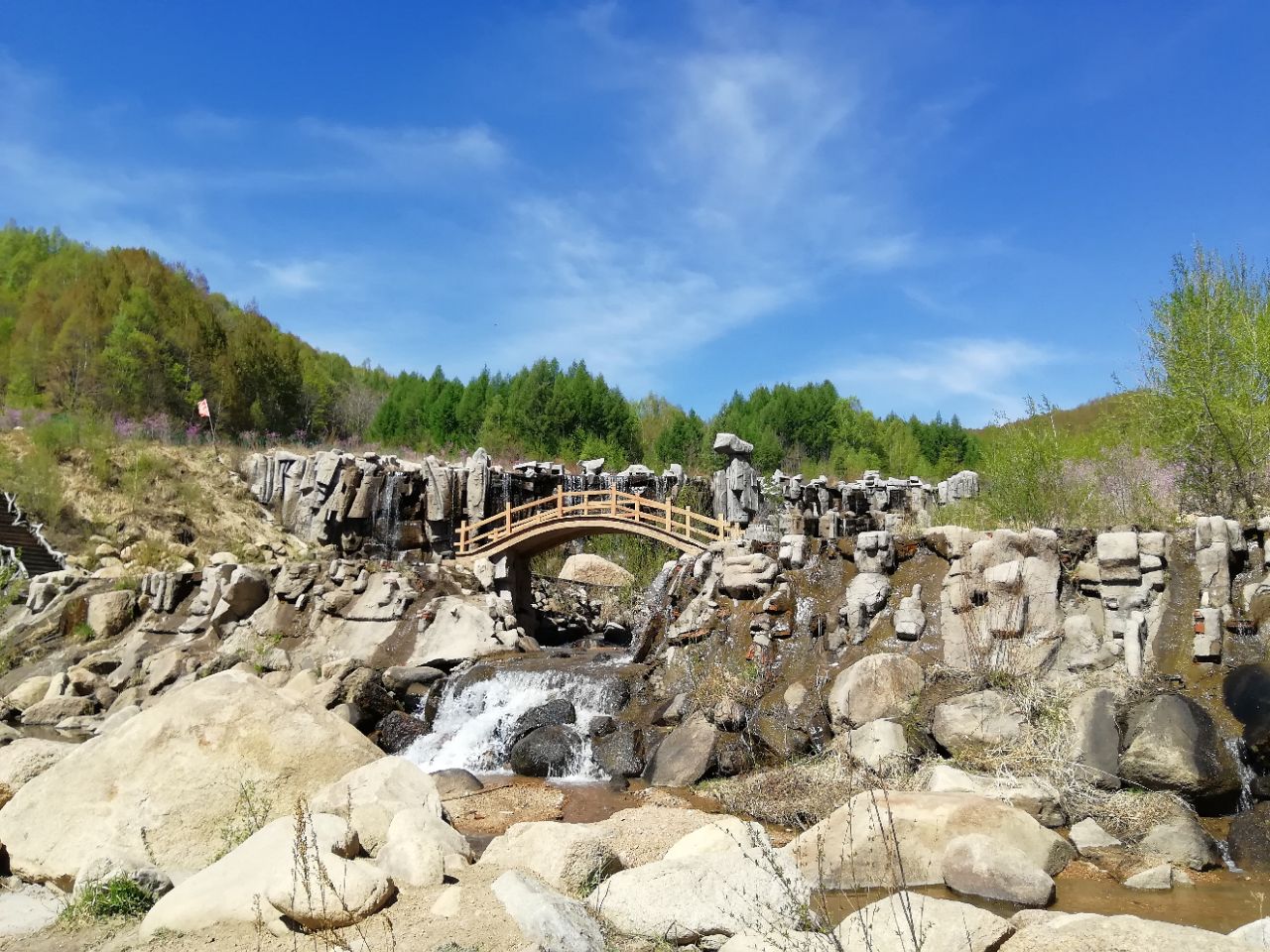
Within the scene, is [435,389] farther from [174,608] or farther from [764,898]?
[764,898]

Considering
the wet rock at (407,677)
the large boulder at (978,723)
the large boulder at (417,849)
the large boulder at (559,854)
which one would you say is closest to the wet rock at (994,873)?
the large boulder at (559,854)

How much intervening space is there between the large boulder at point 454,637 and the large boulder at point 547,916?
13062 millimetres

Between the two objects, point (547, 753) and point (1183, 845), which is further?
point (547, 753)

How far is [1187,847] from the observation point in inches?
298

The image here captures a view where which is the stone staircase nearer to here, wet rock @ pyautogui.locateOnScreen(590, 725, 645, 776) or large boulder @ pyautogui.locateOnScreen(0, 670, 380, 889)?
wet rock @ pyautogui.locateOnScreen(590, 725, 645, 776)

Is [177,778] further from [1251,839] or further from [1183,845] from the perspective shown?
[1251,839]

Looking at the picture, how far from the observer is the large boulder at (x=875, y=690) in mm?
10883

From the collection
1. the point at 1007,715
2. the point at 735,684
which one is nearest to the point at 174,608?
the point at 735,684

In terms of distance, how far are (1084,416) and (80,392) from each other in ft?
189

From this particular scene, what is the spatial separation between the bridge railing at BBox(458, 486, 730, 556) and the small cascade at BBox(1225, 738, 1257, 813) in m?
11.7

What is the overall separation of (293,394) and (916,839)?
42.1 meters

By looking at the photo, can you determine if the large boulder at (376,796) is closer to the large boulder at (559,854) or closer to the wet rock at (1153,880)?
the large boulder at (559,854)

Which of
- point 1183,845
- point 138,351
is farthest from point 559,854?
point 138,351

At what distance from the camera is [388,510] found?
85.0 feet
